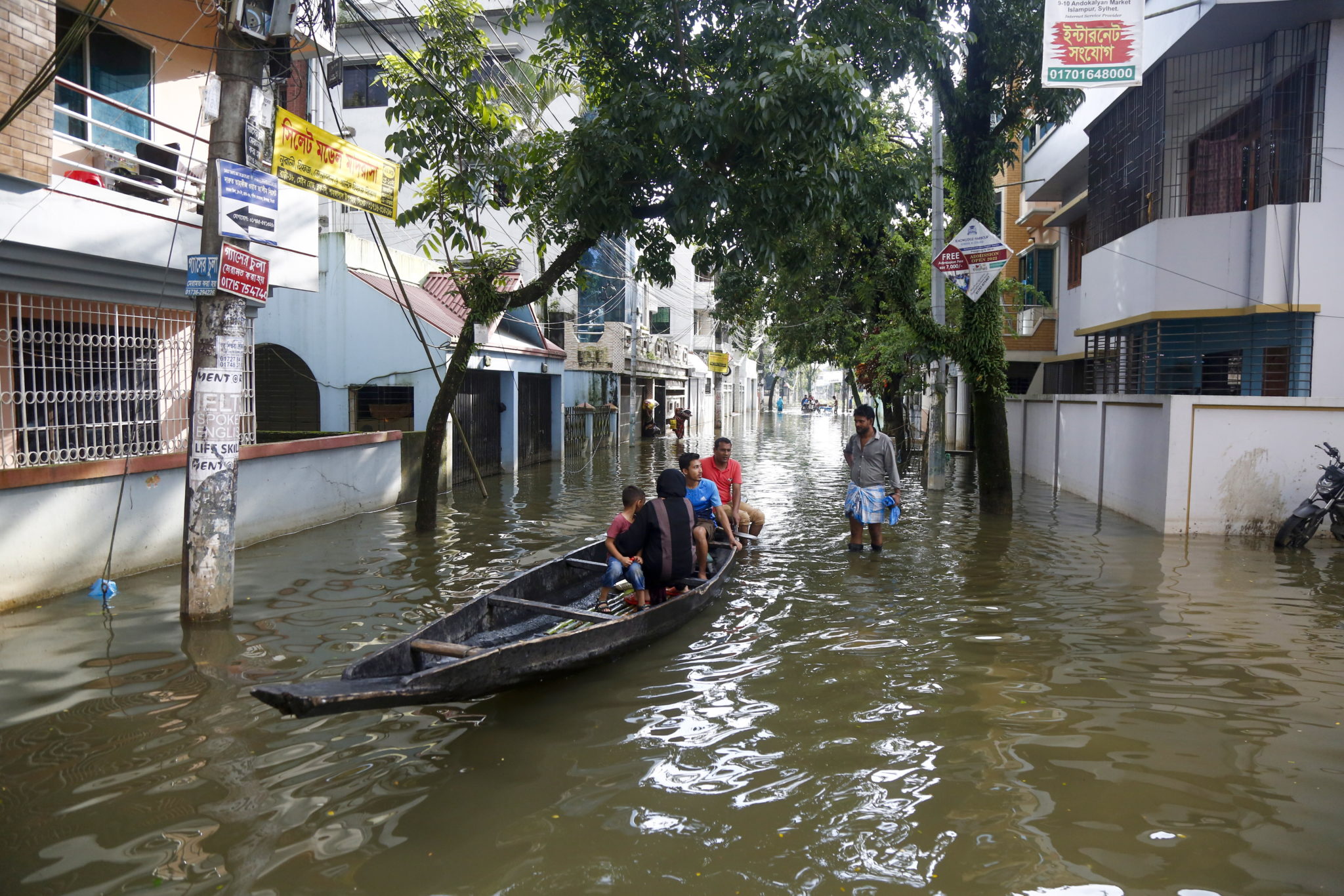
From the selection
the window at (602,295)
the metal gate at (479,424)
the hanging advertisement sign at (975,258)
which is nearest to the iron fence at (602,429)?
the window at (602,295)

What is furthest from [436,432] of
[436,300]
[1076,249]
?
[1076,249]

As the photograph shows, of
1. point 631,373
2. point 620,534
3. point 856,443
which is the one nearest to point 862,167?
point 856,443

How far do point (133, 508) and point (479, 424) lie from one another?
1037cm

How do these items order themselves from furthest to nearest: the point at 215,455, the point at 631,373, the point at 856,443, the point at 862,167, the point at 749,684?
1. the point at 631,373
2. the point at 862,167
3. the point at 856,443
4. the point at 215,455
5. the point at 749,684

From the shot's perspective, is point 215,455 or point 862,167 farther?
point 862,167

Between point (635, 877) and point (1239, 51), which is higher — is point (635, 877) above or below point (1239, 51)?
below

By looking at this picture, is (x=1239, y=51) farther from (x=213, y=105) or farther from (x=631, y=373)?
(x=631, y=373)

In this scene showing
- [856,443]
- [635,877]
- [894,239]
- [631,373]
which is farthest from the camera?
[631,373]

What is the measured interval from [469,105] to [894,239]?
812cm

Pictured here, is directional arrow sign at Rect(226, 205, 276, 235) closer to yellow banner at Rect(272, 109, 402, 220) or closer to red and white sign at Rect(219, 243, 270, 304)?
red and white sign at Rect(219, 243, 270, 304)

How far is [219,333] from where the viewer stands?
7297 mm

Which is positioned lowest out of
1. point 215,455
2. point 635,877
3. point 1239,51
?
point 635,877

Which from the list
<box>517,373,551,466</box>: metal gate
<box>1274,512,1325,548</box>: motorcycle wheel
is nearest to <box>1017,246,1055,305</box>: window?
<box>517,373,551,466</box>: metal gate

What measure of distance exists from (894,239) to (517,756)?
13330 millimetres
